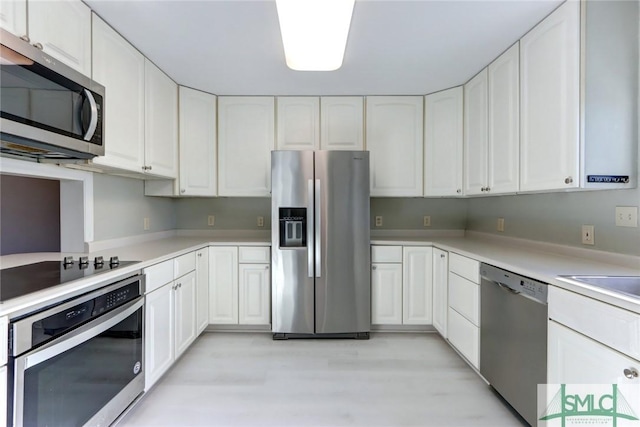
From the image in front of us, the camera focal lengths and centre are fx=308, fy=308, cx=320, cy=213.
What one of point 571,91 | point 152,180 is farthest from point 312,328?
point 571,91

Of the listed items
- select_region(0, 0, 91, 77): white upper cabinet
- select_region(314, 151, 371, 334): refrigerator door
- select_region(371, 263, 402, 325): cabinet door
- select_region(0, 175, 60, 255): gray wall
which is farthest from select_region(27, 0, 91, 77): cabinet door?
select_region(371, 263, 402, 325): cabinet door

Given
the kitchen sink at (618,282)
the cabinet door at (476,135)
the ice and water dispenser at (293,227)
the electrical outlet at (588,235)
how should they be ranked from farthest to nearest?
1. the ice and water dispenser at (293,227)
2. the cabinet door at (476,135)
3. the electrical outlet at (588,235)
4. the kitchen sink at (618,282)

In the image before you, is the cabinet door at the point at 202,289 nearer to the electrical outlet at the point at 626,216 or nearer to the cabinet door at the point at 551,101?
the cabinet door at the point at 551,101

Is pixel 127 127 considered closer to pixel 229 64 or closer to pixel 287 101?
pixel 229 64

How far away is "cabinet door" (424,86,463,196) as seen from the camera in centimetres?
281

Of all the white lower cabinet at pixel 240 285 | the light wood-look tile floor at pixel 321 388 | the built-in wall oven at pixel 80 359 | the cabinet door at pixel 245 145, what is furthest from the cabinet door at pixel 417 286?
the built-in wall oven at pixel 80 359

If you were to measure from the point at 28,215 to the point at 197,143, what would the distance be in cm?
137

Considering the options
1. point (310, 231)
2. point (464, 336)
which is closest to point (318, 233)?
point (310, 231)

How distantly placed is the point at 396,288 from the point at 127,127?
246cm

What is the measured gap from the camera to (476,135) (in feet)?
8.37

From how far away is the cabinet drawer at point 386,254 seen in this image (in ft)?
9.21

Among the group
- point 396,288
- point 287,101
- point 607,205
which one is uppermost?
point 287,101

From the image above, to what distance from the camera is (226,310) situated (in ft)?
9.26

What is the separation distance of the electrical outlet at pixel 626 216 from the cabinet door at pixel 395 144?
1.50 m
